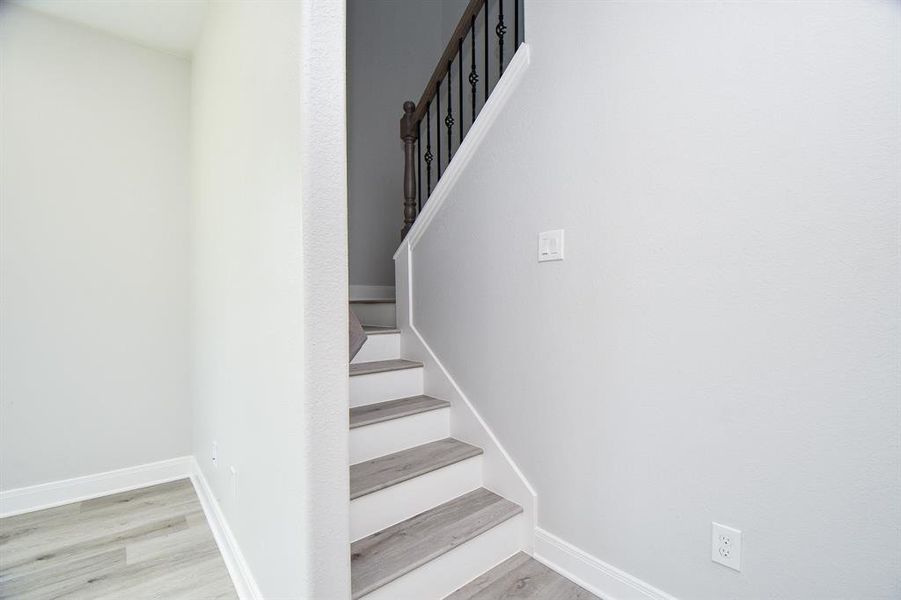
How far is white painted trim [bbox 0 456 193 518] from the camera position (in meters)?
2.12

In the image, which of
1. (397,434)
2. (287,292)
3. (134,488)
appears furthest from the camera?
(134,488)

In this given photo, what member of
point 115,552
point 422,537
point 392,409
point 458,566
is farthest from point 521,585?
point 115,552

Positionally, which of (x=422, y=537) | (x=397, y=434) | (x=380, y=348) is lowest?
(x=422, y=537)

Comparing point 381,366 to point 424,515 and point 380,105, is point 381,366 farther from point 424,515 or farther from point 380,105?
point 380,105

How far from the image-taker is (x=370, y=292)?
3646mm

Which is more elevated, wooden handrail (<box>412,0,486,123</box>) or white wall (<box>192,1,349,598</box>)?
wooden handrail (<box>412,0,486,123</box>)

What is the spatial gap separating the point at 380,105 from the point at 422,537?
337cm

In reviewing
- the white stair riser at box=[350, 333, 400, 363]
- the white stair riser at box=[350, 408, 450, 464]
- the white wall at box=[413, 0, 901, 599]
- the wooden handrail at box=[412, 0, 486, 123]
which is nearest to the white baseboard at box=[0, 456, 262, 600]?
the white stair riser at box=[350, 408, 450, 464]

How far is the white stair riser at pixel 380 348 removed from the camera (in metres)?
2.43

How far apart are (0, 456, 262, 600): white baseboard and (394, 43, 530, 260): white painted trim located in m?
1.69

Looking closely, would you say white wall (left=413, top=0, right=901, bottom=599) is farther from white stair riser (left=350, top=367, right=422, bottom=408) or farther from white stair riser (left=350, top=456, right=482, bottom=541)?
white stair riser (left=350, top=367, right=422, bottom=408)

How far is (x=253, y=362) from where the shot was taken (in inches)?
55.8

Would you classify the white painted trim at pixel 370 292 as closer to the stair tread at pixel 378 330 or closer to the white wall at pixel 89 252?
the stair tread at pixel 378 330

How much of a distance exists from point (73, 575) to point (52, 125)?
214 centimetres
